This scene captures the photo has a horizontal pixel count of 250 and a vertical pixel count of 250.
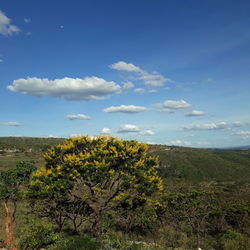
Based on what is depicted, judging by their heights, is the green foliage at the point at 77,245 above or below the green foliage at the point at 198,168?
above

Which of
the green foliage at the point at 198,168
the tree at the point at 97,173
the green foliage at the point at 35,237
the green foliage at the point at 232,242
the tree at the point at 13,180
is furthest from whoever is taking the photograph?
the green foliage at the point at 198,168

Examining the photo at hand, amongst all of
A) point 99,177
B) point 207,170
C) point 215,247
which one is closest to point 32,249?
point 99,177

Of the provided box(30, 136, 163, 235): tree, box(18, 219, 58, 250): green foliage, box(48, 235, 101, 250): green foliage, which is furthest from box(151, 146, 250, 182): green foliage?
box(18, 219, 58, 250): green foliage

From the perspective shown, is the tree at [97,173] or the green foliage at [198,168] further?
the green foliage at [198,168]

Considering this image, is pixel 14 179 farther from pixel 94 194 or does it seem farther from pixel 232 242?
pixel 232 242

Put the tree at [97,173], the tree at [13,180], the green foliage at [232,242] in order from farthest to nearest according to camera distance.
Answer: the green foliage at [232,242] → the tree at [97,173] → the tree at [13,180]

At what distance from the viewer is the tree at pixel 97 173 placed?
9.12 metres

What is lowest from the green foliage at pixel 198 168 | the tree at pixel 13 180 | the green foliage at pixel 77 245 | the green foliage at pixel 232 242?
the green foliage at pixel 198 168

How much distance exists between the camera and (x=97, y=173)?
935 centimetres

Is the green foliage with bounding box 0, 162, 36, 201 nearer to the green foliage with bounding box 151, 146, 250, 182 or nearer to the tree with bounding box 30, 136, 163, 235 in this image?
the tree with bounding box 30, 136, 163, 235

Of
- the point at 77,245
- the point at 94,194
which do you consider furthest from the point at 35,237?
the point at 94,194

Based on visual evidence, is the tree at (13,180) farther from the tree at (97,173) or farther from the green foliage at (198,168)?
the green foliage at (198,168)

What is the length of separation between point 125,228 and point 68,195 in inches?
319

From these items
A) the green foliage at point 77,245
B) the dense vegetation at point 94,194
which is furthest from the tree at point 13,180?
the green foliage at point 77,245
